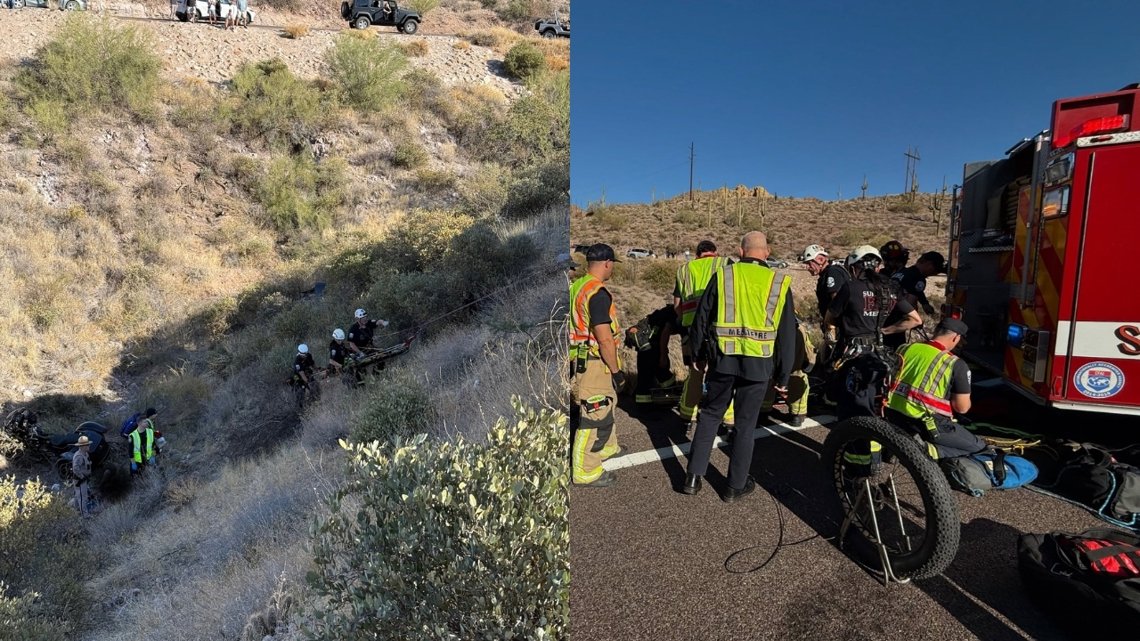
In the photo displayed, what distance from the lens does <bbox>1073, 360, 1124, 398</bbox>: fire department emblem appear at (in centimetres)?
208

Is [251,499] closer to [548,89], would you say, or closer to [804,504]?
[804,504]

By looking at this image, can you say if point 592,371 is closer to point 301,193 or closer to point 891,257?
point 891,257

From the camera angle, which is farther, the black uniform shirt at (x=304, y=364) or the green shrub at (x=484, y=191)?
the green shrub at (x=484, y=191)

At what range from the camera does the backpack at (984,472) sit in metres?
1.97

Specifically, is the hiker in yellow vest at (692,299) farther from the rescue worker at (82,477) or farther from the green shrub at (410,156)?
the green shrub at (410,156)

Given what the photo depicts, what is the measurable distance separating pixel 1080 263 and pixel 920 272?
1607 millimetres

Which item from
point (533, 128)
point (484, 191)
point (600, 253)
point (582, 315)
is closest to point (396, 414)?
point (582, 315)

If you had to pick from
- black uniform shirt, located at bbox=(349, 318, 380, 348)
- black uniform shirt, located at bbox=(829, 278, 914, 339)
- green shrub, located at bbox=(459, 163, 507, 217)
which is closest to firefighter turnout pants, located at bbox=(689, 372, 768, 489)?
black uniform shirt, located at bbox=(829, 278, 914, 339)

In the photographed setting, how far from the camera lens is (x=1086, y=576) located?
1.38m

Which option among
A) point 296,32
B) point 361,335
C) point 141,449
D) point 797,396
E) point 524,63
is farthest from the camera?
Result: point 296,32

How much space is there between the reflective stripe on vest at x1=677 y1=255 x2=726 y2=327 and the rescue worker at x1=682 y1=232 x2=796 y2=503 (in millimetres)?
831

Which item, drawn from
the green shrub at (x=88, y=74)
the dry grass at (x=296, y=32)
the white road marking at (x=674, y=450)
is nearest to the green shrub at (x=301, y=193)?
the green shrub at (x=88, y=74)

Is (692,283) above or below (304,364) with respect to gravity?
above

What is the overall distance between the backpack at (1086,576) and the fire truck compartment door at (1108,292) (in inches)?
32.4
